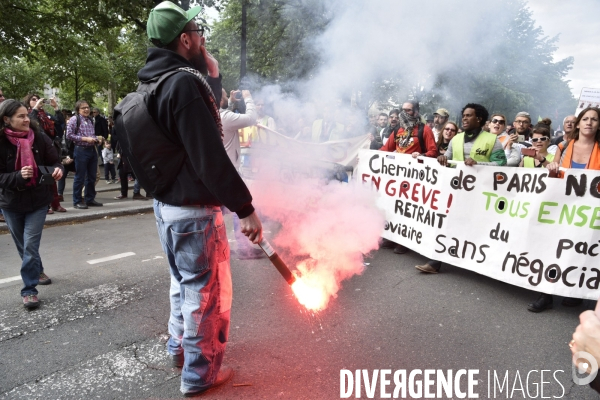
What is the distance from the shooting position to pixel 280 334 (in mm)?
3029

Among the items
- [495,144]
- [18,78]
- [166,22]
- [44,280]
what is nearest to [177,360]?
[166,22]

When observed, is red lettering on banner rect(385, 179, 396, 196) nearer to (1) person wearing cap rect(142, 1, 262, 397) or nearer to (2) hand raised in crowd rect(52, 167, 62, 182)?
(1) person wearing cap rect(142, 1, 262, 397)

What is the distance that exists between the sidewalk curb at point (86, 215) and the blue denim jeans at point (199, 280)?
5113 mm

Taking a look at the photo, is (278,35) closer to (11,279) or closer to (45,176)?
(45,176)

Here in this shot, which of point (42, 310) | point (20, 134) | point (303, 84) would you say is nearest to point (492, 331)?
point (42, 310)

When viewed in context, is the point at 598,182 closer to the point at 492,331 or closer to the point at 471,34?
the point at 492,331

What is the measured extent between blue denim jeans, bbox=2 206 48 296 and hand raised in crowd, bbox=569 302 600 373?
3.77 metres

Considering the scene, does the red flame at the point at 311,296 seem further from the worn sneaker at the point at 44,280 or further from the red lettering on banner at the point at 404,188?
the worn sneaker at the point at 44,280

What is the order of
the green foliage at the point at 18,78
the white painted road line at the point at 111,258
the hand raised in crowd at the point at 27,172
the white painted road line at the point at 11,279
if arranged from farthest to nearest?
the green foliage at the point at 18,78
the white painted road line at the point at 111,258
the white painted road line at the point at 11,279
the hand raised in crowd at the point at 27,172

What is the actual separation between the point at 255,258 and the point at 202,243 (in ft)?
8.96

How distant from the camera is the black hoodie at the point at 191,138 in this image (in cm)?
192

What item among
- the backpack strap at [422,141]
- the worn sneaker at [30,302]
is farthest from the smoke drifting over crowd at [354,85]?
the worn sneaker at [30,302]

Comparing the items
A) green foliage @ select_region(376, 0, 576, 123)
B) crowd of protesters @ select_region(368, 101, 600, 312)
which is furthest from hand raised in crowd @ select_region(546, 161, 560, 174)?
green foliage @ select_region(376, 0, 576, 123)

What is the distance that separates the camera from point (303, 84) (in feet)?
29.9
